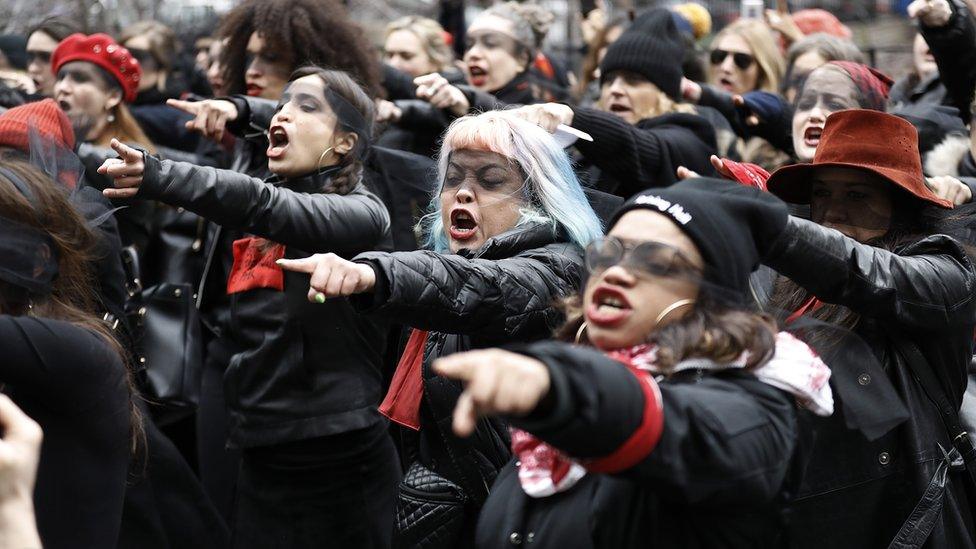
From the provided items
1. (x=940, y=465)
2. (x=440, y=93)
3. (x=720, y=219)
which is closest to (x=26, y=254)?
(x=720, y=219)

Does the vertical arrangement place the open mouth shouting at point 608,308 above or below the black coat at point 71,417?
above

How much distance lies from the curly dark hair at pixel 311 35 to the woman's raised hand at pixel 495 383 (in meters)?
3.89

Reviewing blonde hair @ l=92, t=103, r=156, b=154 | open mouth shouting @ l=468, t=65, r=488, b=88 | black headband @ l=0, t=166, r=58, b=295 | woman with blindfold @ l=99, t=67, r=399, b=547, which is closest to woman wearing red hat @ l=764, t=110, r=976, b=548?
woman with blindfold @ l=99, t=67, r=399, b=547

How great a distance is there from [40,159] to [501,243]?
1.65 metres

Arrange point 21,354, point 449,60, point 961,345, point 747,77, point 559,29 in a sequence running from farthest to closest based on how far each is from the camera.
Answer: point 559,29 < point 449,60 < point 747,77 < point 961,345 < point 21,354

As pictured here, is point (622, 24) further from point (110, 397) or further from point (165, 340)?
point (110, 397)

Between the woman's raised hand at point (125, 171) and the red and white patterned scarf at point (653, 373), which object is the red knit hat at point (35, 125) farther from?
the red and white patterned scarf at point (653, 373)

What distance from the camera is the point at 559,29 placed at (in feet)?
45.9

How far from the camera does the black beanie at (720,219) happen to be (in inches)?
107

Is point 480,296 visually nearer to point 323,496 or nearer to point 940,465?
point 940,465

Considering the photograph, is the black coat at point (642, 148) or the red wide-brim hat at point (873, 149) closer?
the red wide-brim hat at point (873, 149)

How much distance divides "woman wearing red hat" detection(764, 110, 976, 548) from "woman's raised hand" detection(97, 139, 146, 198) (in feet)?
6.15

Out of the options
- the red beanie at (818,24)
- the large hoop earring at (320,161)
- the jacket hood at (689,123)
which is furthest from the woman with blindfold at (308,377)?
the red beanie at (818,24)

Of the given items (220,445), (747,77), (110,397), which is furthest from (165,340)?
(747,77)
